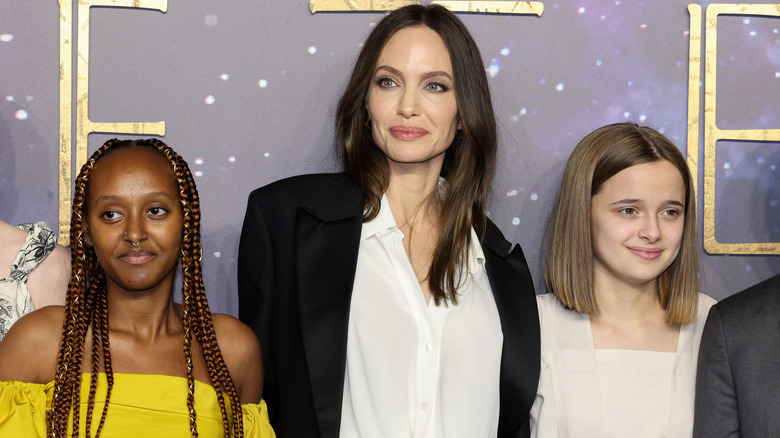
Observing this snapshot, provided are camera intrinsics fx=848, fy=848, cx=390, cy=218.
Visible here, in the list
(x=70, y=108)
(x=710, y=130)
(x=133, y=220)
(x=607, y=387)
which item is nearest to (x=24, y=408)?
(x=133, y=220)

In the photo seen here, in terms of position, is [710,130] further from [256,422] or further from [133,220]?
[133,220]

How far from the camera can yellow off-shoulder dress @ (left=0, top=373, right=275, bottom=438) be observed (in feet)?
6.14

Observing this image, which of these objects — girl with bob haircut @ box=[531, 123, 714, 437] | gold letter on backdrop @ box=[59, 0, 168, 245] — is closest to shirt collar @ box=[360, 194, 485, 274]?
girl with bob haircut @ box=[531, 123, 714, 437]

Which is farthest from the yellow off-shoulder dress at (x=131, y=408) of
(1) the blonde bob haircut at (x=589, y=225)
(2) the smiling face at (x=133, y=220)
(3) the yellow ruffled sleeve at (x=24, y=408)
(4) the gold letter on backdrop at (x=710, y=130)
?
(4) the gold letter on backdrop at (x=710, y=130)

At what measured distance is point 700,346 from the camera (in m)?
Answer: 2.35

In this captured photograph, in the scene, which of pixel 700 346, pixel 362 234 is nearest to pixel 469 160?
pixel 362 234

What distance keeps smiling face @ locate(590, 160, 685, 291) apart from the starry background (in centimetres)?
46

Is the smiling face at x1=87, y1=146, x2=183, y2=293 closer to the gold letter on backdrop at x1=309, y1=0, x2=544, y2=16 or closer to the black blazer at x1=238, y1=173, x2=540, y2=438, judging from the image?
the black blazer at x1=238, y1=173, x2=540, y2=438

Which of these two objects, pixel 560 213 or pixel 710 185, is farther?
pixel 710 185

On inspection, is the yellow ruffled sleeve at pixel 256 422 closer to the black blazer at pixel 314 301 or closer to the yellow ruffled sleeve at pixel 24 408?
the black blazer at pixel 314 301

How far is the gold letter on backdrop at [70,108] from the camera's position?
8.89ft

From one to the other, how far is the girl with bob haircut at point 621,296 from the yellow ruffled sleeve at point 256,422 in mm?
767

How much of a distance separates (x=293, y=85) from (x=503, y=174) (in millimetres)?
775

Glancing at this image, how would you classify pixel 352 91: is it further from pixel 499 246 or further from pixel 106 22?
pixel 106 22
